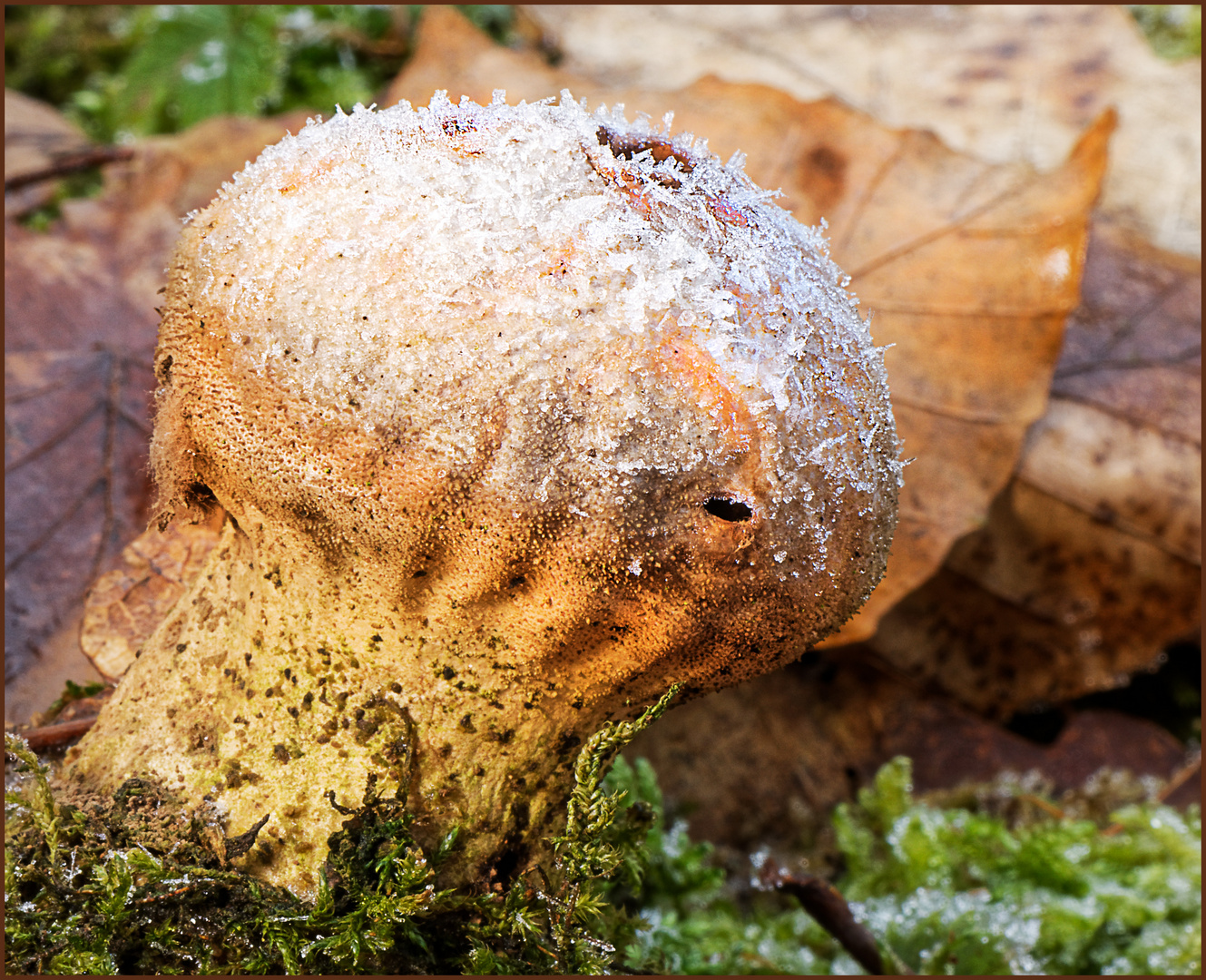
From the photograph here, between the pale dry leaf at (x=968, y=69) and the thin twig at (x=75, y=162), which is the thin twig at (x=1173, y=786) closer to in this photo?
the pale dry leaf at (x=968, y=69)

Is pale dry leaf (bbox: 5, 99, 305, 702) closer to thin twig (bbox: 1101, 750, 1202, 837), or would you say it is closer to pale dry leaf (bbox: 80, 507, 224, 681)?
pale dry leaf (bbox: 80, 507, 224, 681)

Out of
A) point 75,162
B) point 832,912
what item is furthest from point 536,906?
point 75,162

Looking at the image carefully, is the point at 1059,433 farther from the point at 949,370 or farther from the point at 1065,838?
the point at 1065,838

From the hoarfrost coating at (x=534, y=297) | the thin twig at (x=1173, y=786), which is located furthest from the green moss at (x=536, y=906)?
the hoarfrost coating at (x=534, y=297)

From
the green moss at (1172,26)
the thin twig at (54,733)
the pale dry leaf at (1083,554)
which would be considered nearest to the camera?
the thin twig at (54,733)

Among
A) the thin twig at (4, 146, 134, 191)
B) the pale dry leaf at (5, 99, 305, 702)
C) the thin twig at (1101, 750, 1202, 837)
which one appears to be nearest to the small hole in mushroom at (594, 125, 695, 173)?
the pale dry leaf at (5, 99, 305, 702)

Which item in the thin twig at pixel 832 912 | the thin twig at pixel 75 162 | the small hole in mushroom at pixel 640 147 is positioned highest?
the small hole in mushroom at pixel 640 147
